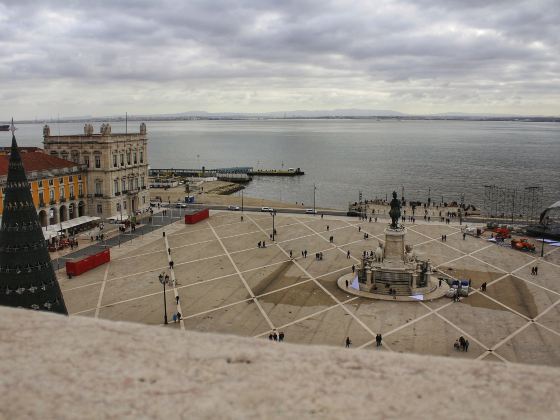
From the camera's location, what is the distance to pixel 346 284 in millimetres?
35469

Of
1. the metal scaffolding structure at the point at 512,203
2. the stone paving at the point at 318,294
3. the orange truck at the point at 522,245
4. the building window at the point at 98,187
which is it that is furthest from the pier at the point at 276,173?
the orange truck at the point at 522,245

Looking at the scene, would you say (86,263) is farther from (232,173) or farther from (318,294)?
(232,173)

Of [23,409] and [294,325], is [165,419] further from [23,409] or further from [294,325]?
[294,325]

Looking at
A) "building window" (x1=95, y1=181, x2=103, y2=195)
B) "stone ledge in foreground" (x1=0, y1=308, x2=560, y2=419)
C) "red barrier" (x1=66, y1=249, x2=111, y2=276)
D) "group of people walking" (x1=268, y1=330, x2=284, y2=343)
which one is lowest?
"group of people walking" (x1=268, y1=330, x2=284, y2=343)

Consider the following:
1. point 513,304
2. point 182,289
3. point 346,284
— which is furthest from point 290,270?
point 513,304

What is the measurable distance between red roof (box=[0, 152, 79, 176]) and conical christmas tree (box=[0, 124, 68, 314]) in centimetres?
3731

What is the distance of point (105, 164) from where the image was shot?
188ft

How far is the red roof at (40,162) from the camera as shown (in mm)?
51544

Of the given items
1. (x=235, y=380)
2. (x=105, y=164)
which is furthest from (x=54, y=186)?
(x=235, y=380)

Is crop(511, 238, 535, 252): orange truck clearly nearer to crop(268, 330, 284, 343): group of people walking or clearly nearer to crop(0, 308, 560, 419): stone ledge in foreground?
crop(268, 330, 284, 343): group of people walking

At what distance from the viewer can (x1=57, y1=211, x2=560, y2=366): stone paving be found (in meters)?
27.0

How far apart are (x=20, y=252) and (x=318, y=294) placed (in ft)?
67.1

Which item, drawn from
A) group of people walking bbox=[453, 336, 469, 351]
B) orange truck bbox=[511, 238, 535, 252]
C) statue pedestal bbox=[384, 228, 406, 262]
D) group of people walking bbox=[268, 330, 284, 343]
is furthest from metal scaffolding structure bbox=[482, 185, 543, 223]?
group of people walking bbox=[268, 330, 284, 343]

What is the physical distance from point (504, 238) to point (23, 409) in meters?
50.7
